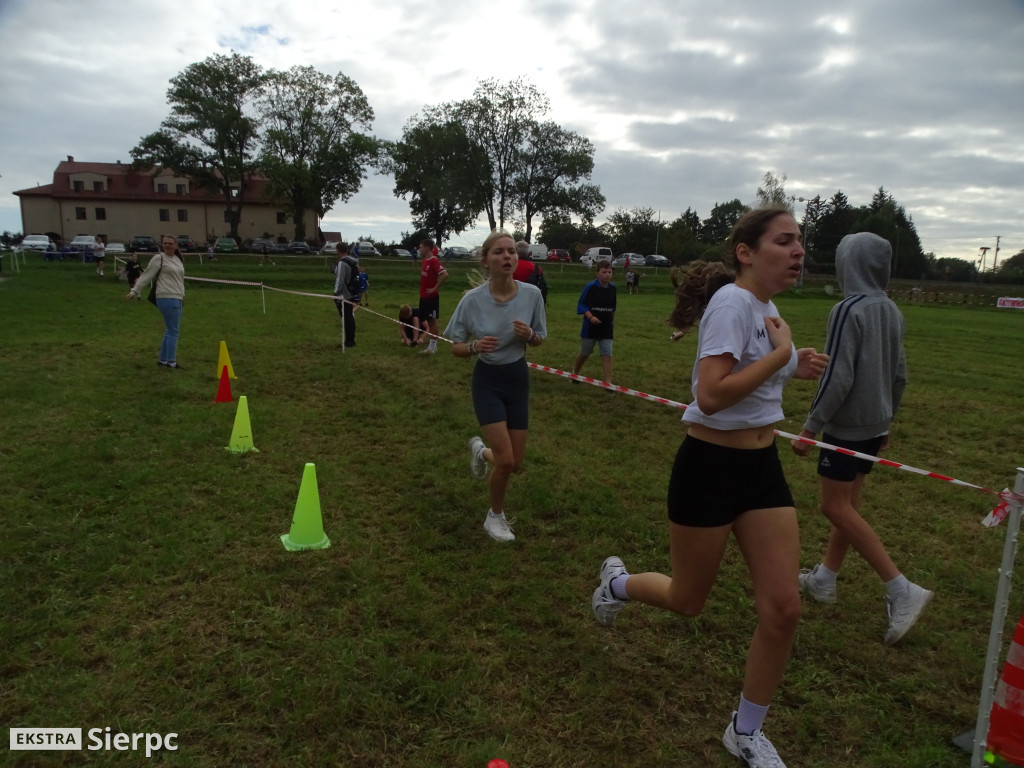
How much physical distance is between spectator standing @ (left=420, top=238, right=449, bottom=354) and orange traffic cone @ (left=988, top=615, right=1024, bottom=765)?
8998 millimetres

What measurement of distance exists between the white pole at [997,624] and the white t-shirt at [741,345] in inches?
34.8

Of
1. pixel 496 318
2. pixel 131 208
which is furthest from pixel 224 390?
pixel 131 208

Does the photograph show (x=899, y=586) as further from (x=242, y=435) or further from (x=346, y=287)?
(x=346, y=287)

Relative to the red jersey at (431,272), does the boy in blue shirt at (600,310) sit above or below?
below

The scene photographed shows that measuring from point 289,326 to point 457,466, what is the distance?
422 inches

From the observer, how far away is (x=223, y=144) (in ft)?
185

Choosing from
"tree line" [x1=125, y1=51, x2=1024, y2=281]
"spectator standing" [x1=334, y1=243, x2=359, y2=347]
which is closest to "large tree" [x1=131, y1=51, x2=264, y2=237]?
"tree line" [x1=125, y1=51, x2=1024, y2=281]

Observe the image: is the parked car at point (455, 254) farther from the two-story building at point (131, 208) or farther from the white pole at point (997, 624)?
the white pole at point (997, 624)

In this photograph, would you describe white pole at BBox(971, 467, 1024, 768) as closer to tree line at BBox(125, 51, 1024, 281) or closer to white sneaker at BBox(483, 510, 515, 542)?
white sneaker at BBox(483, 510, 515, 542)

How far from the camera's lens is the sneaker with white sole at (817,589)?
3.72 meters

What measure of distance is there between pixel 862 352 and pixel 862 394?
0.70 ft

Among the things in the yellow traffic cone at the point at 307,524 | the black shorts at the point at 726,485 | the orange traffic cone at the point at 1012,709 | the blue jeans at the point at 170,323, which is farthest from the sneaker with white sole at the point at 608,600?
the blue jeans at the point at 170,323

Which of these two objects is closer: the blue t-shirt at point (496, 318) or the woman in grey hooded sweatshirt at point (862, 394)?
the woman in grey hooded sweatshirt at point (862, 394)

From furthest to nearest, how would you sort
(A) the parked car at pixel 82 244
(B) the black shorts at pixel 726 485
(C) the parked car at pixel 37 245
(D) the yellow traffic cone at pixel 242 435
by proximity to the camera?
(C) the parked car at pixel 37 245 < (A) the parked car at pixel 82 244 < (D) the yellow traffic cone at pixel 242 435 < (B) the black shorts at pixel 726 485
